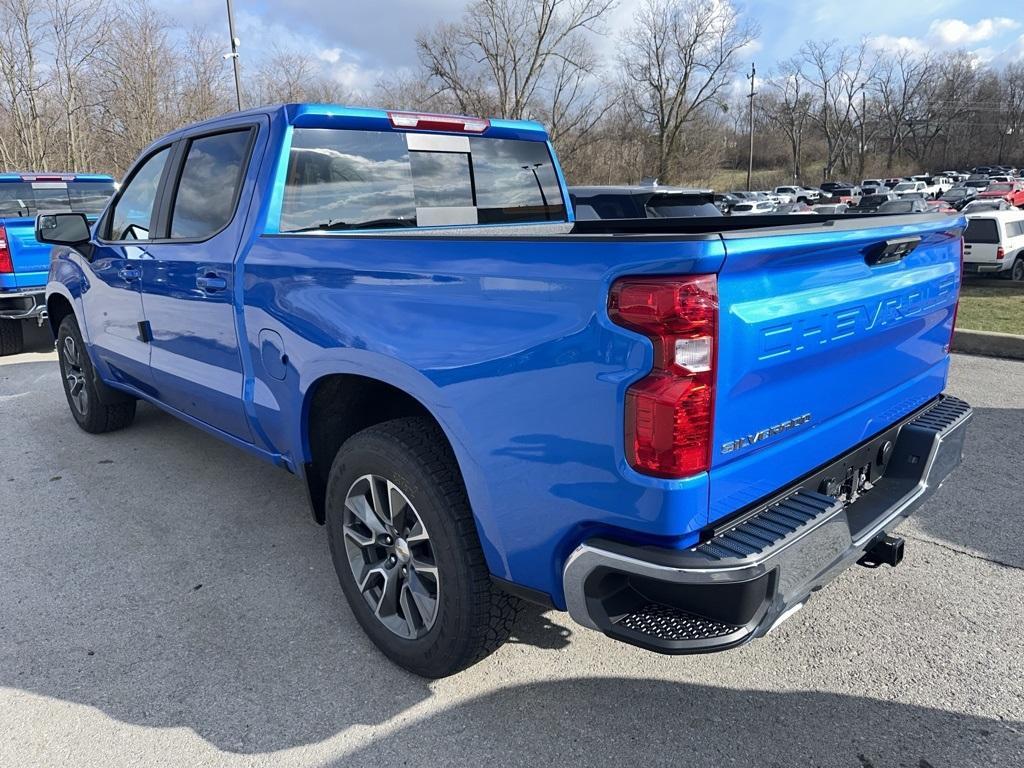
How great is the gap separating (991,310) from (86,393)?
41.1ft

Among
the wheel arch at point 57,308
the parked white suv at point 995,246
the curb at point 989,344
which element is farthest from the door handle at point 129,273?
the parked white suv at point 995,246

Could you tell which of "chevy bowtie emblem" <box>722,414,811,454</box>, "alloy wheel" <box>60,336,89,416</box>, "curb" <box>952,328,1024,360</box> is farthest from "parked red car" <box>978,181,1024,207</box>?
"chevy bowtie emblem" <box>722,414,811,454</box>

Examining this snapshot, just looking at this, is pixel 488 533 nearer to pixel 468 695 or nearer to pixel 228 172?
pixel 468 695

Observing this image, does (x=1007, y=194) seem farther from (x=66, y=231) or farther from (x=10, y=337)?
(x=66, y=231)

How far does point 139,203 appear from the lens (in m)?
4.35

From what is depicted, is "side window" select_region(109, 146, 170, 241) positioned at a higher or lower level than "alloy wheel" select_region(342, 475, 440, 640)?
higher

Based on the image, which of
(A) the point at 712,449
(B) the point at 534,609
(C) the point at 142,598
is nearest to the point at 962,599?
(B) the point at 534,609

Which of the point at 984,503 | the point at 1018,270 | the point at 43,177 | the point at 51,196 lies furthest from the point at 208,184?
the point at 1018,270

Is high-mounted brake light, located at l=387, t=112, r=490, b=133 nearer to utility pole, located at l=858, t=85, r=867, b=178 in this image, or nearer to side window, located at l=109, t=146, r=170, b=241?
side window, located at l=109, t=146, r=170, b=241

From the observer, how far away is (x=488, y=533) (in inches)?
88.7

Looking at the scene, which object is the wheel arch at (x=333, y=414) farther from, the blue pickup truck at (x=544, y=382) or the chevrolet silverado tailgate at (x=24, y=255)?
the chevrolet silverado tailgate at (x=24, y=255)

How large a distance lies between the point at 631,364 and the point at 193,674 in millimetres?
2125

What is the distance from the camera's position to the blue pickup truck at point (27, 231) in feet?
26.6

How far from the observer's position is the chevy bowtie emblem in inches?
76.3
